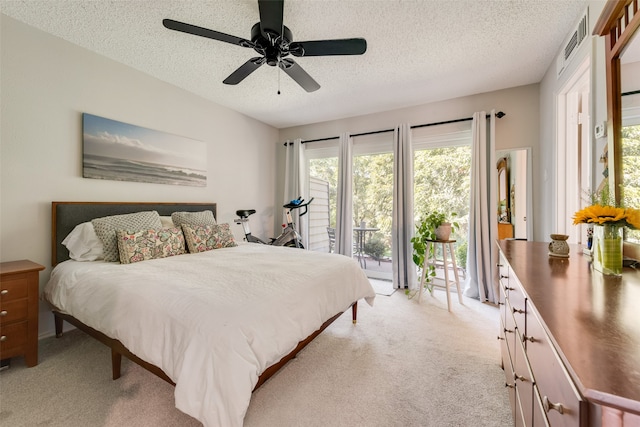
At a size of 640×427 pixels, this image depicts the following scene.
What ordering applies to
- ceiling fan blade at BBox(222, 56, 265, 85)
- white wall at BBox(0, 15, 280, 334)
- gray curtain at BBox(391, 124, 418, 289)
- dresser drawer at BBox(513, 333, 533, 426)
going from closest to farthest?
dresser drawer at BBox(513, 333, 533, 426) → ceiling fan blade at BBox(222, 56, 265, 85) → white wall at BBox(0, 15, 280, 334) → gray curtain at BBox(391, 124, 418, 289)

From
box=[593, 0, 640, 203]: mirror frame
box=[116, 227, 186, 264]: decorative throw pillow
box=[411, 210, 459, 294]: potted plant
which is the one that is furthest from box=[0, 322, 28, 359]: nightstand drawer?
box=[593, 0, 640, 203]: mirror frame

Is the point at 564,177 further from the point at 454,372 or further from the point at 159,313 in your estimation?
the point at 159,313

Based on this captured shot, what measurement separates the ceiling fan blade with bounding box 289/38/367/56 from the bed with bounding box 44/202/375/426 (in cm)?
161

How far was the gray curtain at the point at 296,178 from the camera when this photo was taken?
179 inches

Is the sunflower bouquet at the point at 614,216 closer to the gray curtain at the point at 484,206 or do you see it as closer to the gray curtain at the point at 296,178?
the gray curtain at the point at 484,206

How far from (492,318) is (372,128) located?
2.96 meters

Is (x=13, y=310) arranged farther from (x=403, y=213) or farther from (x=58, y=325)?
(x=403, y=213)

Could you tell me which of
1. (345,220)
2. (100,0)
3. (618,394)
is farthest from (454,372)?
(100,0)

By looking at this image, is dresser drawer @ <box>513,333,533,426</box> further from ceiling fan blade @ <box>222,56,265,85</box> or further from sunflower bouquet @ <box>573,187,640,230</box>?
ceiling fan blade @ <box>222,56,265,85</box>

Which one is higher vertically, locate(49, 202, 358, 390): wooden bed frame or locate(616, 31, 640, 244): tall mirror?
locate(616, 31, 640, 244): tall mirror

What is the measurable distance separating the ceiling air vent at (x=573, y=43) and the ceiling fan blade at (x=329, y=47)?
159cm

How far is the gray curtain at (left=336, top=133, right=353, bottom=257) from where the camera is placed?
4137 millimetres

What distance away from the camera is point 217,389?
1.13 m

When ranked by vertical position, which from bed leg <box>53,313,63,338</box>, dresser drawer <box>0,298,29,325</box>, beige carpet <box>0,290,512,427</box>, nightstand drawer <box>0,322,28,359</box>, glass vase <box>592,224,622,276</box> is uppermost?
glass vase <box>592,224,622,276</box>
